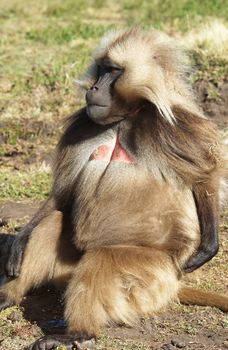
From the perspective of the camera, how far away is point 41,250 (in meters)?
5.62

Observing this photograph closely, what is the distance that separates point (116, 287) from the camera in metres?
5.08

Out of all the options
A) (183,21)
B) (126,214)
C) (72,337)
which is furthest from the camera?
(183,21)

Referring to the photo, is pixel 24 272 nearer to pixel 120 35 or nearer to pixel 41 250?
pixel 41 250

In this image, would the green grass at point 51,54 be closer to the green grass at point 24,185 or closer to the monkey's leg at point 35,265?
the green grass at point 24,185

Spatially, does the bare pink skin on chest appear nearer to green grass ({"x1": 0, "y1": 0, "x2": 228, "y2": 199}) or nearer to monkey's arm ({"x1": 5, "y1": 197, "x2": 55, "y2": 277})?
monkey's arm ({"x1": 5, "y1": 197, "x2": 55, "y2": 277})

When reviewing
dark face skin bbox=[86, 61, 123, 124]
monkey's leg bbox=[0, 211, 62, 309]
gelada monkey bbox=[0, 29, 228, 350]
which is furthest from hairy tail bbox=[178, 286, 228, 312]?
dark face skin bbox=[86, 61, 123, 124]

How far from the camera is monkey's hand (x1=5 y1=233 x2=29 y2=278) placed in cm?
565

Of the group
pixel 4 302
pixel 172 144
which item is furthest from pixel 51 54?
pixel 172 144

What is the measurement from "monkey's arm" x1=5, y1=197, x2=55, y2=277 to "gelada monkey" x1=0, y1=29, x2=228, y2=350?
0.05 metres

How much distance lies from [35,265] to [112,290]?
732mm

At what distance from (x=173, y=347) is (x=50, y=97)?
16.5 ft

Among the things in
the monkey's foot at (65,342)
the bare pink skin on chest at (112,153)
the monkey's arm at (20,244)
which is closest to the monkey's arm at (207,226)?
the bare pink skin on chest at (112,153)

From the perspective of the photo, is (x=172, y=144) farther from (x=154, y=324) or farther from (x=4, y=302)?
(x=4, y=302)

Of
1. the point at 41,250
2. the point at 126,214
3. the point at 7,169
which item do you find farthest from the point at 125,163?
the point at 7,169
